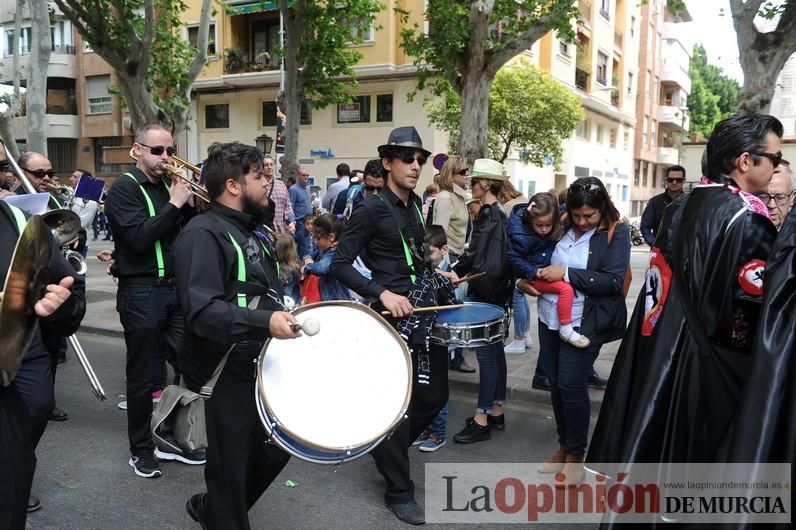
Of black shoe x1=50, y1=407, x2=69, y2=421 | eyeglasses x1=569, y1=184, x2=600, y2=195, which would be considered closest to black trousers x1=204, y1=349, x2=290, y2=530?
eyeglasses x1=569, y1=184, x2=600, y2=195

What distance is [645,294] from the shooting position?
10.1 ft

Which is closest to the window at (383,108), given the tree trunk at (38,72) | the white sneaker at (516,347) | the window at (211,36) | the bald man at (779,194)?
the window at (211,36)

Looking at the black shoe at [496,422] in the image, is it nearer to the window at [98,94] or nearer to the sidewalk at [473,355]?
the sidewalk at [473,355]

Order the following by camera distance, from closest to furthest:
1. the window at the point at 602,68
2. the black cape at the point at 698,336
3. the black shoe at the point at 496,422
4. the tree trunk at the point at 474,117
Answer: the black cape at the point at 698,336 → the black shoe at the point at 496,422 → the tree trunk at the point at 474,117 → the window at the point at 602,68

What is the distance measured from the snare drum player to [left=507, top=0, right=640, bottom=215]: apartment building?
23.6 m

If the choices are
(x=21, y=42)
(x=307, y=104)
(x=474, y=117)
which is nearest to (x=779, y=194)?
(x=474, y=117)

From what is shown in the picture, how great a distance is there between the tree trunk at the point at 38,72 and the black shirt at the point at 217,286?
41.8 feet

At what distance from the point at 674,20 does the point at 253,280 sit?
54716 mm

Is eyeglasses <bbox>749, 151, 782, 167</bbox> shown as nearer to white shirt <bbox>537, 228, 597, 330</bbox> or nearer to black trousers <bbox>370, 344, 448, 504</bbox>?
white shirt <bbox>537, 228, 597, 330</bbox>

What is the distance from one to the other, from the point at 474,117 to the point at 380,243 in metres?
Result: 8.06

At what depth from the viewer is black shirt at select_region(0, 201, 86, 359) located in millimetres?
2356

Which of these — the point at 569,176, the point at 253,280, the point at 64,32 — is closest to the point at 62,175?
the point at 64,32

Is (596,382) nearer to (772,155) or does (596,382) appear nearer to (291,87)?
(772,155)

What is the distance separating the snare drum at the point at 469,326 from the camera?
13.1 feet
